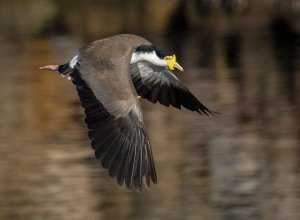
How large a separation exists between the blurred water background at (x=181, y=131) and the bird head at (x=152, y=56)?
443 cm

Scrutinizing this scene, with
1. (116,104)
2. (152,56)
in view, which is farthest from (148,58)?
(116,104)

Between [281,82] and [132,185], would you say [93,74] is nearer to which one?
[132,185]

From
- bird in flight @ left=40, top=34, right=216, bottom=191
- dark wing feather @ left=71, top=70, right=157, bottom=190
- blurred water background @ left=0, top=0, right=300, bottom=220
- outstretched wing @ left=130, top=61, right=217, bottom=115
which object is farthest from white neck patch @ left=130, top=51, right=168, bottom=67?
blurred water background @ left=0, top=0, right=300, bottom=220

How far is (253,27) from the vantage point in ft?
99.6

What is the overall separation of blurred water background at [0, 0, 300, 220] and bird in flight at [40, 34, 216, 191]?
185 inches

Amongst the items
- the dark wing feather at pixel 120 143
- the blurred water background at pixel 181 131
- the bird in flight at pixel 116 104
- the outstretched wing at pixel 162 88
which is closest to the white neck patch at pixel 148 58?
the bird in flight at pixel 116 104

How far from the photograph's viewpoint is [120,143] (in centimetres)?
855

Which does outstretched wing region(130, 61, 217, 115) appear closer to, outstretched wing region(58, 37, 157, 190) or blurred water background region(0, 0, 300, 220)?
outstretched wing region(58, 37, 157, 190)

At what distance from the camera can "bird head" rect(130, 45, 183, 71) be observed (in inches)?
360

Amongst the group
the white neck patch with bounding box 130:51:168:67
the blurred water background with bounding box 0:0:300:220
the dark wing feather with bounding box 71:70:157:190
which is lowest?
the blurred water background with bounding box 0:0:300:220

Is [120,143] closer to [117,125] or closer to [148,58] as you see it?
[117,125]

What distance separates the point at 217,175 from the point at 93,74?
259 inches

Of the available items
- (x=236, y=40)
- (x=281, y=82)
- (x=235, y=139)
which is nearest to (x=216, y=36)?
(x=236, y=40)

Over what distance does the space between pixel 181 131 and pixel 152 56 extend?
8.56 m
